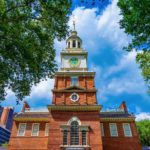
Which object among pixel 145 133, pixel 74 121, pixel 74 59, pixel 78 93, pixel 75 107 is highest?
pixel 74 59

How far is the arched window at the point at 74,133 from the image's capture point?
83.7ft

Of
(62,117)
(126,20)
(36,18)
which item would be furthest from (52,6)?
(62,117)

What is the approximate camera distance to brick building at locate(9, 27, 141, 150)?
25.8m

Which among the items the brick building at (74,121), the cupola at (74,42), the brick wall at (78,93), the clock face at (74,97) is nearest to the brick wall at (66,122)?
the brick building at (74,121)

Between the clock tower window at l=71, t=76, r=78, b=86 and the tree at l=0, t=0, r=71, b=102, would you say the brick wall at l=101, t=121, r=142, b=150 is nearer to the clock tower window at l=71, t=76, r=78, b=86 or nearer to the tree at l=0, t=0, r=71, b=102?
the clock tower window at l=71, t=76, r=78, b=86

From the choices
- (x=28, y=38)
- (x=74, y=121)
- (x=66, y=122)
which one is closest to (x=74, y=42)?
(x=74, y=121)

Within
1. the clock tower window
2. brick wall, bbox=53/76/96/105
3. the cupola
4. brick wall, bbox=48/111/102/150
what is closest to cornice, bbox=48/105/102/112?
brick wall, bbox=48/111/102/150

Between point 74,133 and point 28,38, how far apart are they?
53.2 feet

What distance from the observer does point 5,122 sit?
627ft

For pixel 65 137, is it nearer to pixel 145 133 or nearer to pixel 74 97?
pixel 74 97

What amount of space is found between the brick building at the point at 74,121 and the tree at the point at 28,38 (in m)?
11.4

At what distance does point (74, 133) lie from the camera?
26188mm

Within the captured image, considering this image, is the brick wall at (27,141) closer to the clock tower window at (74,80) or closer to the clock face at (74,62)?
the clock tower window at (74,80)

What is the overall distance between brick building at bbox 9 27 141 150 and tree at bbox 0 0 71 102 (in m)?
11.4
